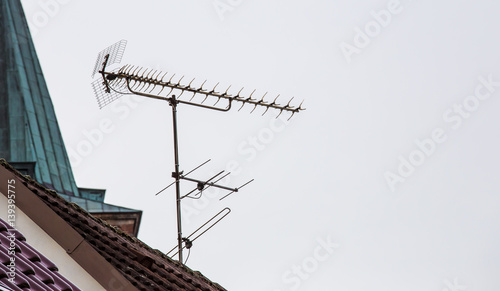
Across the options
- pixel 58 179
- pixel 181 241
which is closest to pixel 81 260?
pixel 181 241

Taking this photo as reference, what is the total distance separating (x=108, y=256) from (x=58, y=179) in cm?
2649

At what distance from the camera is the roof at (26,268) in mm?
10375

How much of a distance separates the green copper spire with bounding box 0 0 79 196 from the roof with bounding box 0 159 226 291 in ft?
75.5

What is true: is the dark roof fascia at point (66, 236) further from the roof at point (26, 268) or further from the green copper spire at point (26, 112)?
the green copper spire at point (26, 112)

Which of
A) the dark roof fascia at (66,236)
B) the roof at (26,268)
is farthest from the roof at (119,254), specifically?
the roof at (26,268)

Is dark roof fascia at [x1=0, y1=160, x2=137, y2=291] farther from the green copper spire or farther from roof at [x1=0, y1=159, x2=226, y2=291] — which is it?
the green copper spire

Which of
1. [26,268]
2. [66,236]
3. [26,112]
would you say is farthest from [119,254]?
[26,112]

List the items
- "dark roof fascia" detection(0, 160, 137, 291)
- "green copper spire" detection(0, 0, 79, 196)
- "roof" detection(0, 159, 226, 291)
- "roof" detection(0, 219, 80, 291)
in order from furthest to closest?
"green copper spire" detection(0, 0, 79, 196)
"roof" detection(0, 159, 226, 291)
"dark roof fascia" detection(0, 160, 137, 291)
"roof" detection(0, 219, 80, 291)

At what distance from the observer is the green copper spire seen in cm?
4062

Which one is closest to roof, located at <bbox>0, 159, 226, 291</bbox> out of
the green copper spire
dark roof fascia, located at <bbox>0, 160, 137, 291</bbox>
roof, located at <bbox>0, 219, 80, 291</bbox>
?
dark roof fascia, located at <bbox>0, 160, 137, 291</bbox>

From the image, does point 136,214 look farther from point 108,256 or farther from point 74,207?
point 108,256

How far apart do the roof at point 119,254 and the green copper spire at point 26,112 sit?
23.0 meters

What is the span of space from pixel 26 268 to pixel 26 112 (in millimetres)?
32756

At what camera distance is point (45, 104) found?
146 ft
